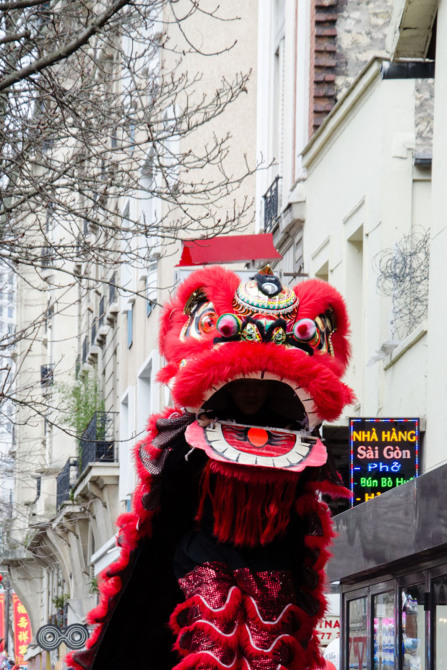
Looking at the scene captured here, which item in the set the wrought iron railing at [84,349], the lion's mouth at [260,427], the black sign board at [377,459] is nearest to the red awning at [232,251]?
the lion's mouth at [260,427]

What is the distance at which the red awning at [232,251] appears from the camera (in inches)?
284

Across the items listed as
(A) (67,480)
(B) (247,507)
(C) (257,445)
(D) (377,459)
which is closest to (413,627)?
(D) (377,459)

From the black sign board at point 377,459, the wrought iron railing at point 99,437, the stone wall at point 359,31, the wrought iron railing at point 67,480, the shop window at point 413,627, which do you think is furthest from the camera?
the wrought iron railing at point 67,480

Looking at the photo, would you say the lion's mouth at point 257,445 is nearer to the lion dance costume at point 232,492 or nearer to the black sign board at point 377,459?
the lion dance costume at point 232,492

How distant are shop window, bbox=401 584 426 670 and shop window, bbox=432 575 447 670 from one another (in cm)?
24

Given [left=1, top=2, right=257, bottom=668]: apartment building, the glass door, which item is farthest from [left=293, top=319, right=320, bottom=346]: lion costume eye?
[left=1, top=2, right=257, bottom=668]: apartment building

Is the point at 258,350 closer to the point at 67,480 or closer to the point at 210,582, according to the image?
the point at 210,582

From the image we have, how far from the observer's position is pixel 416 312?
15820 millimetres

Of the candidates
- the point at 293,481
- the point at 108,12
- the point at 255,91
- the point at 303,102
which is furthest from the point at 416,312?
the point at 255,91

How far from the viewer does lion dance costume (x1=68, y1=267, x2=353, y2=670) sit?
20.0 feet

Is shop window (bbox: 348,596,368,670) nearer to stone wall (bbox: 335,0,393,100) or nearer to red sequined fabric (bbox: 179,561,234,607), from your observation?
red sequined fabric (bbox: 179,561,234,607)

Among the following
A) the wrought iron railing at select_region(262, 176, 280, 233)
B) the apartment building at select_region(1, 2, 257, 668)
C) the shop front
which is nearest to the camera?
the shop front

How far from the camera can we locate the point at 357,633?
44.6 ft

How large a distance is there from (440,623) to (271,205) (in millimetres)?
12262
